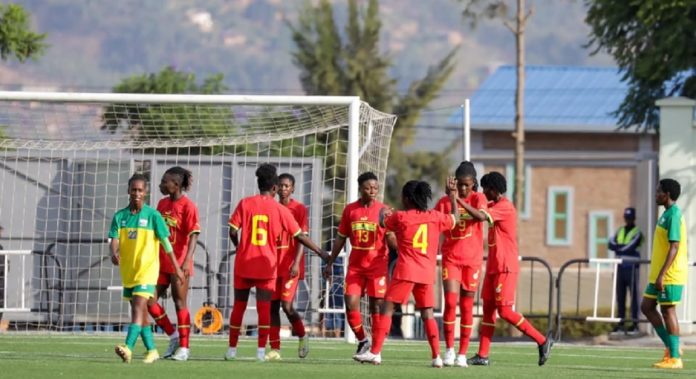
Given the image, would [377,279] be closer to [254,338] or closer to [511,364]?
[511,364]

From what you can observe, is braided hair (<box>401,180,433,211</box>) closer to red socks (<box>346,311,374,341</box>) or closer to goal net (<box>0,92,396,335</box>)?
red socks (<box>346,311,374,341</box>)

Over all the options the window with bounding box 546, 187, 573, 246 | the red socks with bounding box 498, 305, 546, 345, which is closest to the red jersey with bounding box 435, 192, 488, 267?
the red socks with bounding box 498, 305, 546, 345

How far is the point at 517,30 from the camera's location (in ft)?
114

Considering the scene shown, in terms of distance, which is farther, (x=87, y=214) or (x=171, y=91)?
(x=171, y=91)

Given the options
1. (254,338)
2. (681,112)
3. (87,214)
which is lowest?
(254,338)

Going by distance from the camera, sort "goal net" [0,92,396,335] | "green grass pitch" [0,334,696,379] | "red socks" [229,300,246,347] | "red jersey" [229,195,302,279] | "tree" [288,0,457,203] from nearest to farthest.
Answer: "green grass pitch" [0,334,696,379], "red jersey" [229,195,302,279], "red socks" [229,300,246,347], "goal net" [0,92,396,335], "tree" [288,0,457,203]

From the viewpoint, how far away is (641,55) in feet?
97.0

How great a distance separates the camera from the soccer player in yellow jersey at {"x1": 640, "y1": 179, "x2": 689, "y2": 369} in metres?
16.1

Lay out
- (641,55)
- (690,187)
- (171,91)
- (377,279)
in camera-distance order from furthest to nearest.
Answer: (171,91) < (641,55) < (690,187) < (377,279)

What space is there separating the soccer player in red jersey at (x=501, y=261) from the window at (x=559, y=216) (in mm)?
45322

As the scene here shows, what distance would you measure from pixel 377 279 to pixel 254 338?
5605 millimetres

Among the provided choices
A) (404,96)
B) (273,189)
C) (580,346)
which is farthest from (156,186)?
(404,96)

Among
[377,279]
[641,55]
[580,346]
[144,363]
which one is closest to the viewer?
[144,363]

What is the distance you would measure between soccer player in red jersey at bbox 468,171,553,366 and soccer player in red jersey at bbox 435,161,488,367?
122 mm
